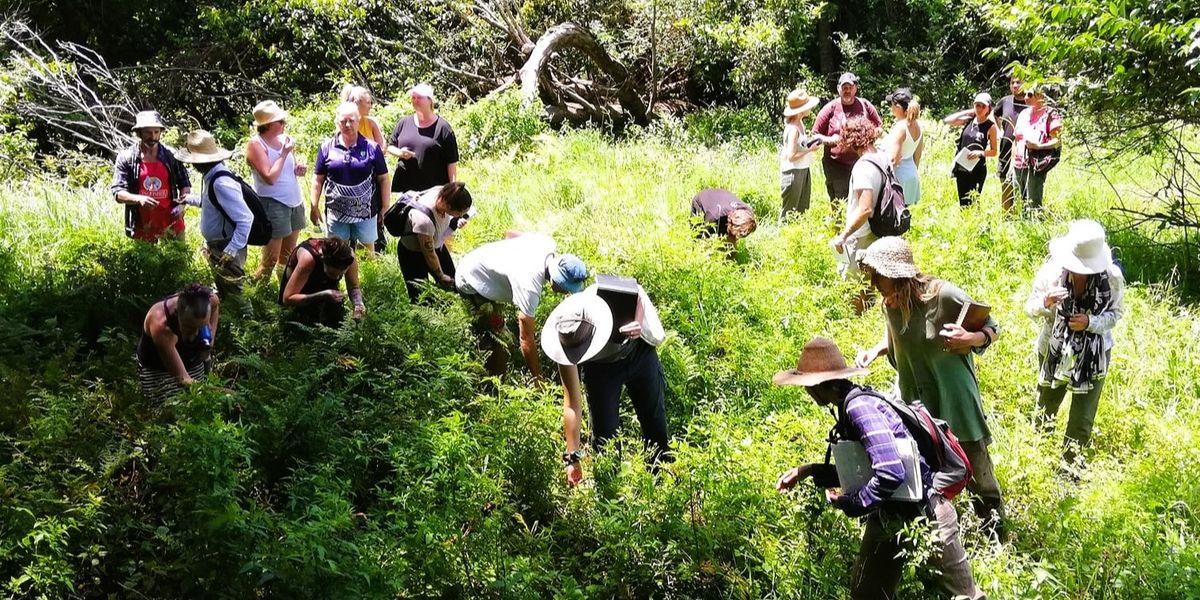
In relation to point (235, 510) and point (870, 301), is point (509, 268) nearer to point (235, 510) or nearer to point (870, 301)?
point (235, 510)

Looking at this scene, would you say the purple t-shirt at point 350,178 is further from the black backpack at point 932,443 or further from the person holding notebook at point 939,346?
the black backpack at point 932,443

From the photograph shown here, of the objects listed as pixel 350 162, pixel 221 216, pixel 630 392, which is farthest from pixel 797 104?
pixel 221 216

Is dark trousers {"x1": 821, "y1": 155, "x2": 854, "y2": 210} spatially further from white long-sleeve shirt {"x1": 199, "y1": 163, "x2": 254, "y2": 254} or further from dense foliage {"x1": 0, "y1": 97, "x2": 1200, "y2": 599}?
white long-sleeve shirt {"x1": 199, "y1": 163, "x2": 254, "y2": 254}

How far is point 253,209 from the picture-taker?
6.96 m

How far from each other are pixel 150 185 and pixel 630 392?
4072mm

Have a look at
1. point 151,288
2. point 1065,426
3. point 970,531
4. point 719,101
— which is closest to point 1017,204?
point 1065,426

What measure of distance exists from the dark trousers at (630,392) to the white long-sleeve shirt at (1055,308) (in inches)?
78.8

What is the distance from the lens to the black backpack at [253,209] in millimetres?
6637

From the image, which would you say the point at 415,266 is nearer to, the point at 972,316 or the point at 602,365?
the point at 602,365

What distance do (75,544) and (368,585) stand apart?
1.60 m

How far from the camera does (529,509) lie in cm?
483

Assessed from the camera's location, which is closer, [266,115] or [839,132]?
[266,115]

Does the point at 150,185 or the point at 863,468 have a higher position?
the point at 863,468

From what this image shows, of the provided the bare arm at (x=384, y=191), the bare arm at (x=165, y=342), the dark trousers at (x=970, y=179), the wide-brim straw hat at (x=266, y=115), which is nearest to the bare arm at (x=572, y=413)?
the bare arm at (x=165, y=342)
